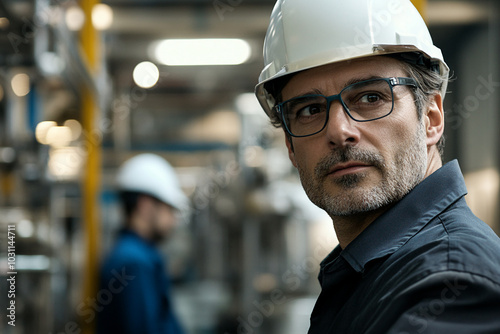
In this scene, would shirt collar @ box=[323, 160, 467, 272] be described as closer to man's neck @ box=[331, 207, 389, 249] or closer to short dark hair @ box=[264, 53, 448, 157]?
man's neck @ box=[331, 207, 389, 249]

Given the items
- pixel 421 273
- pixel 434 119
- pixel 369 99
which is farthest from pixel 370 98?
pixel 421 273

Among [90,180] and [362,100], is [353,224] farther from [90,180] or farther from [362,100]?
[90,180]

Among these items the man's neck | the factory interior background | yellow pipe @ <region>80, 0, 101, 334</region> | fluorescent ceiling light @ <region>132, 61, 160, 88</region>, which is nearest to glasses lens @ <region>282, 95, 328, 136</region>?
the man's neck

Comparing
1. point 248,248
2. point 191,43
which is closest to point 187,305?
point 248,248

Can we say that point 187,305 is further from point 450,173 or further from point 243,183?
point 450,173

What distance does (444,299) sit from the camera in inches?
31.9

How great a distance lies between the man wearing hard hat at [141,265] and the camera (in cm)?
274

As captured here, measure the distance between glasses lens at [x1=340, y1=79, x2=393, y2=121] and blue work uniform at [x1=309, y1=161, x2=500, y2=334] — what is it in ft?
0.64

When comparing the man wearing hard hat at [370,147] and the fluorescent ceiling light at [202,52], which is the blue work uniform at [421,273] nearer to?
the man wearing hard hat at [370,147]

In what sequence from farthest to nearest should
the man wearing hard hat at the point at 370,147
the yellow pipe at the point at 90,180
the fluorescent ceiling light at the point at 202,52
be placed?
the fluorescent ceiling light at the point at 202,52 → the yellow pipe at the point at 90,180 → the man wearing hard hat at the point at 370,147

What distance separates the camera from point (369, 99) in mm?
1219

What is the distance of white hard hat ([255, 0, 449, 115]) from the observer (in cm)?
122

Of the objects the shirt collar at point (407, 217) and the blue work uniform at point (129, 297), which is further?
the blue work uniform at point (129, 297)

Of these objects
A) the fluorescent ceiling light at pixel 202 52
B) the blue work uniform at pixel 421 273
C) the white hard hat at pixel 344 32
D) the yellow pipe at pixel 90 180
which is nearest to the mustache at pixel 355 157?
the blue work uniform at pixel 421 273
